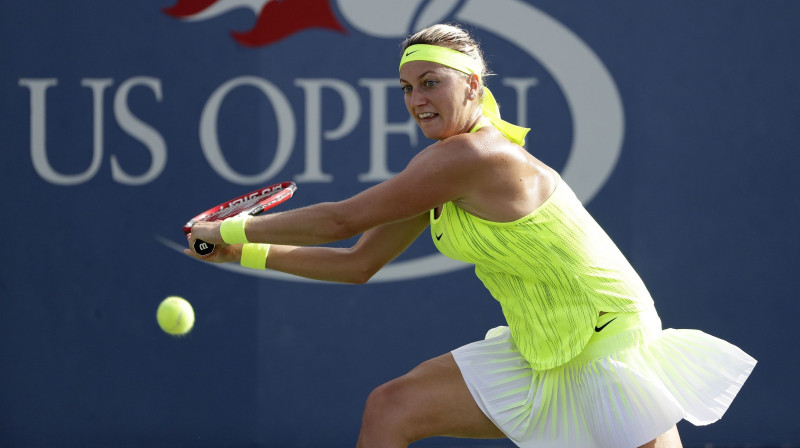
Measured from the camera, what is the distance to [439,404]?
97.0 inches

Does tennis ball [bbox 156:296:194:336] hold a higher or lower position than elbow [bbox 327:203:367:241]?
lower

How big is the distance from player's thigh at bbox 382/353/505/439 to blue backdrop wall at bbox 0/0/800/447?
1797 millimetres

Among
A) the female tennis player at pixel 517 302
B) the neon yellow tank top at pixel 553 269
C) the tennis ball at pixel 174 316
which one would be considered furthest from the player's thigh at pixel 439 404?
the tennis ball at pixel 174 316

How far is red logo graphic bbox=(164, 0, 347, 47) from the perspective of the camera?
429cm

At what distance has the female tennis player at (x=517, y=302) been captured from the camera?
239 centimetres

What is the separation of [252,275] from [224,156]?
49 cm

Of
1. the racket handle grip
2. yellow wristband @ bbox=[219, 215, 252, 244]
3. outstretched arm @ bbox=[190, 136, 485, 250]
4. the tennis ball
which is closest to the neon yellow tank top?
outstretched arm @ bbox=[190, 136, 485, 250]

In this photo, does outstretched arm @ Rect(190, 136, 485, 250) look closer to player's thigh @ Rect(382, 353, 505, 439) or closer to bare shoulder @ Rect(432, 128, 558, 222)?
bare shoulder @ Rect(432, 128, 558, 222)

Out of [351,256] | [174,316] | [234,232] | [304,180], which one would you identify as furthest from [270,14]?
[234,232]

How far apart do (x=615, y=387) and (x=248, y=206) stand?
1.09 metres

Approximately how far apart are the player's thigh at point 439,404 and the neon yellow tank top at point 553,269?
0.18m

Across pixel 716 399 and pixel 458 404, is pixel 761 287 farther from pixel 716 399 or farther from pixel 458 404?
pixel 458 404

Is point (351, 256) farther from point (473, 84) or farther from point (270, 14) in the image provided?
point (270, 14)

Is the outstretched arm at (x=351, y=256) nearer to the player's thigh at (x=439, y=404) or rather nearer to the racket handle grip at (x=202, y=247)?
the racket handle grip at (x=202, y=247)
